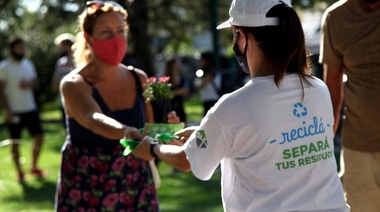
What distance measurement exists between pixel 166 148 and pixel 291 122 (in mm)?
591

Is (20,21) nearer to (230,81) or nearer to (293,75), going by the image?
(230,81)

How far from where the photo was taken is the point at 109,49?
5113mm

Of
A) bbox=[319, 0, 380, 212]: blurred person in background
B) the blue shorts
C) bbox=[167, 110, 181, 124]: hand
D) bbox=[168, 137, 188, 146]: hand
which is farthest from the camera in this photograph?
the blue shorts

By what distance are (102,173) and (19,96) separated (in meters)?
6.97

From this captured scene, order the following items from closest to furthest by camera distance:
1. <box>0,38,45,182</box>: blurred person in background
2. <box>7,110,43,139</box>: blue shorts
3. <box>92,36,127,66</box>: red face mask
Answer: <box>92,36,127,66</box>: red face mask < <box>0,38,45,182</box>: blurred person in background < <box>7,110,43,139</box>: blue shorts

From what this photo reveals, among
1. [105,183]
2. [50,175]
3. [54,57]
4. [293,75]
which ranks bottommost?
[54,57]

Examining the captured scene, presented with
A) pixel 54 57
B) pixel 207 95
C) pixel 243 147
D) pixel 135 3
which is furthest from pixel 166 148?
pixel 54 57

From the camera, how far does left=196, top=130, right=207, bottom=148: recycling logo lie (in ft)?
10.8

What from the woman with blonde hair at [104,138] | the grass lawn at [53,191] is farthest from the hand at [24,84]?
the woman with blonde hair at [104,138]

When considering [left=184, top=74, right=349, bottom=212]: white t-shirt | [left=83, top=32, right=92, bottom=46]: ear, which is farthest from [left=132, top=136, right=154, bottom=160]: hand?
[left=83, top=32, right=92, bottom=46]: ear

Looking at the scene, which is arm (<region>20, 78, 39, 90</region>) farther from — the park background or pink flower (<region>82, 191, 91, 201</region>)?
pink flower (<region>82, 191, 91, 201</region>)

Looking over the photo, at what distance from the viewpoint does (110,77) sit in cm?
515

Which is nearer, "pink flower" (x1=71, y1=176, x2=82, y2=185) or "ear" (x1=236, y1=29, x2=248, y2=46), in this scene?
"ear" (x1=236, y1=29, x2=248, y2=46)

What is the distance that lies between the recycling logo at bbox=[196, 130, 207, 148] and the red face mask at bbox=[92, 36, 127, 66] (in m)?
1.92
